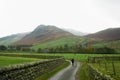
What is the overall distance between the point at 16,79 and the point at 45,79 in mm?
11365

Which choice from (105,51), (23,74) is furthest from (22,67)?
(105,51)

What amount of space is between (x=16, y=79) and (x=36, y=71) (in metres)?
11.7

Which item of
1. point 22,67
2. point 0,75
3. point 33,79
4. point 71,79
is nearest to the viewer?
point 0,75

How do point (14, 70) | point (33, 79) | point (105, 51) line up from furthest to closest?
point (105, 51) → point (33, 79) → point (14, 70)

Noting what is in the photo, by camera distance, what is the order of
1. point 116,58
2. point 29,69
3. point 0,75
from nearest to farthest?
point 0,75 < point 29,69 < point 116,58

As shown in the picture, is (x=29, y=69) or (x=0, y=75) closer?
(x=0, y=75)

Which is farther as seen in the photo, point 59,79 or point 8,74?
point 59,79

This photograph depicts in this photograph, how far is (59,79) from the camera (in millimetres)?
34562

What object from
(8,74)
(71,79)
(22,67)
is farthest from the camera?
(71,79)

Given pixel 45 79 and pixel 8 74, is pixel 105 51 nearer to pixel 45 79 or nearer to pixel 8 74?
pixel 45 79

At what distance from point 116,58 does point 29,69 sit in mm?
80188

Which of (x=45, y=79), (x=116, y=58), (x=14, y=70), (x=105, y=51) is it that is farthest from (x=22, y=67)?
(x=105, y=51)

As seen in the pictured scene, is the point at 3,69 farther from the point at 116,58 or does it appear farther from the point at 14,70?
the point at 116,58

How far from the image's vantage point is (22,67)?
25.8m
